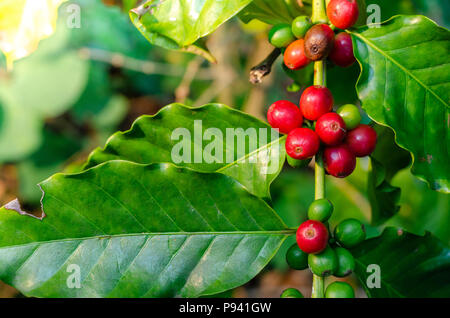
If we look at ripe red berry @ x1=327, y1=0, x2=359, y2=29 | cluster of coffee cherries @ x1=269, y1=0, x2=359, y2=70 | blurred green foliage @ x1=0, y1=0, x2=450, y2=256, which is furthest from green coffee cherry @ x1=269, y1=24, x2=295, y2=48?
blurred green foliage @ x1=0, y1=0, x2=450, y2=256

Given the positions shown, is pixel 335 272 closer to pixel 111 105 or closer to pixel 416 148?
pixel 416 148

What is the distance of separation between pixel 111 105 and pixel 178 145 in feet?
8.49

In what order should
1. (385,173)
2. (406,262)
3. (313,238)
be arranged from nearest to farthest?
(313,238) → (406,262) → (385,173)

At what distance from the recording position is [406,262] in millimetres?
1102

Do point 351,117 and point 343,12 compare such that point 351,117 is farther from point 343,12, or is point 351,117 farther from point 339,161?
point 343,12

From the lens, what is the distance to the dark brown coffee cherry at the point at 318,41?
946 mm

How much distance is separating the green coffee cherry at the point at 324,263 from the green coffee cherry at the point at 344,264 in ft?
0.05

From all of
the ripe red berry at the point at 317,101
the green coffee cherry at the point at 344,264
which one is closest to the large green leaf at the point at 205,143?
the ripe red berry at the point at 317,101

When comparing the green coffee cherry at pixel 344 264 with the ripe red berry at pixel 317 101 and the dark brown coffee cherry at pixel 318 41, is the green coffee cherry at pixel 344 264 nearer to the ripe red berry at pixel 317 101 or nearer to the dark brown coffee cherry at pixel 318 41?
the ripe red berry at pixel 317 101

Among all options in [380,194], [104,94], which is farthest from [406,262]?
[104,94]

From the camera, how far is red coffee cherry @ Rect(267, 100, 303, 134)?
0.99 meters

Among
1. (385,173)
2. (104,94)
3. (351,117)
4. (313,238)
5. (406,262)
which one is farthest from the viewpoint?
(104,94)

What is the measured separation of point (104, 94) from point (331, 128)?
2.84 meters
